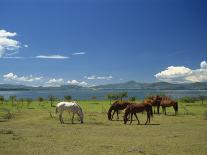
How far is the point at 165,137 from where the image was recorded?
1689 centimetres

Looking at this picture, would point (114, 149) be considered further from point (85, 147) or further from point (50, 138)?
point (50, 138)

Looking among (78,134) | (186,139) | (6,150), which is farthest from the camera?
(78,134)

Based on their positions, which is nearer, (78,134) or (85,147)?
(85,147)

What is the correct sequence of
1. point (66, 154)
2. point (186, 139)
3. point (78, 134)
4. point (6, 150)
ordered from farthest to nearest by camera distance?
point (78, 134)
point (186, 139)
point (6, 150)
point (66, 154)

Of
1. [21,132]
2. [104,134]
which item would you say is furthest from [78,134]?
[21,132]

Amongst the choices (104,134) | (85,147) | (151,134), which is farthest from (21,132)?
(151,134)

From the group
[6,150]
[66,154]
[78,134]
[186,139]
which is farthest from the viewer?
[78,134]

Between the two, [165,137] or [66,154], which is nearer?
[66,154]

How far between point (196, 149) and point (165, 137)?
3.35 metres

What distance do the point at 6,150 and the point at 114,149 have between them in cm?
430

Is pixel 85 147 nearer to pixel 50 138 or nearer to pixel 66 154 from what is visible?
pixel 66 154

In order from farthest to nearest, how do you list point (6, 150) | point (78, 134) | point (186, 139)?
point (78, 134)
point (186, 139)
point (6, 150)

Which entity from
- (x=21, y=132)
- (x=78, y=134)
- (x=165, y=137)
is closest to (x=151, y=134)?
(x=165, y=137)

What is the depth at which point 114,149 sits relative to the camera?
1347cm
